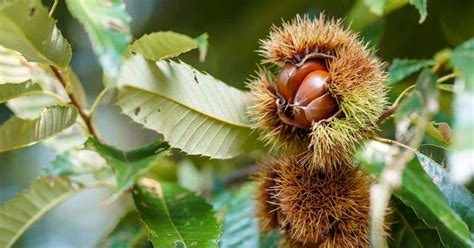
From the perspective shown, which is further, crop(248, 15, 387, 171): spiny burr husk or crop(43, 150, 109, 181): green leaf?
crop(43, 150, 109, 181): green leaf

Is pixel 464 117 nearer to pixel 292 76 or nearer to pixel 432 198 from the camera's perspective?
pixel 432 198

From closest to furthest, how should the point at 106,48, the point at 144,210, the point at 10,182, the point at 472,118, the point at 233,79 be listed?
1. the point at 472,118
2. the point at 106,48
3. the point at 144,210
4. the point at 233,79
5. the point at 10,182

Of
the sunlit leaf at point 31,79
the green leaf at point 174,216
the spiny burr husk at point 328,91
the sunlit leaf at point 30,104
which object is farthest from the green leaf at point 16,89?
the spiny burr husk at point 328,91

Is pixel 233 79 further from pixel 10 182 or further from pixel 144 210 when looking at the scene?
pixel 10 182

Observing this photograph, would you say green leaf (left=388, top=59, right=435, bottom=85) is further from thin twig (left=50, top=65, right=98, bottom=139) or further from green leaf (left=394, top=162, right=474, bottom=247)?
thin twig (left=50, top=65, right=98, bottom=139)

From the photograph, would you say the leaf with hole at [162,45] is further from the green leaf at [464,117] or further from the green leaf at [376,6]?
the green leaf at [464,117]

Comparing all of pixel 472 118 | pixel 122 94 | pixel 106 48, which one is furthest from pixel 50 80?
pixel 472 118

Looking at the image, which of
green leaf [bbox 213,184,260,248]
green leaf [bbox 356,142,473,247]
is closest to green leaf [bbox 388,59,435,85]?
green leaf [bbox 356,142,473,247]
